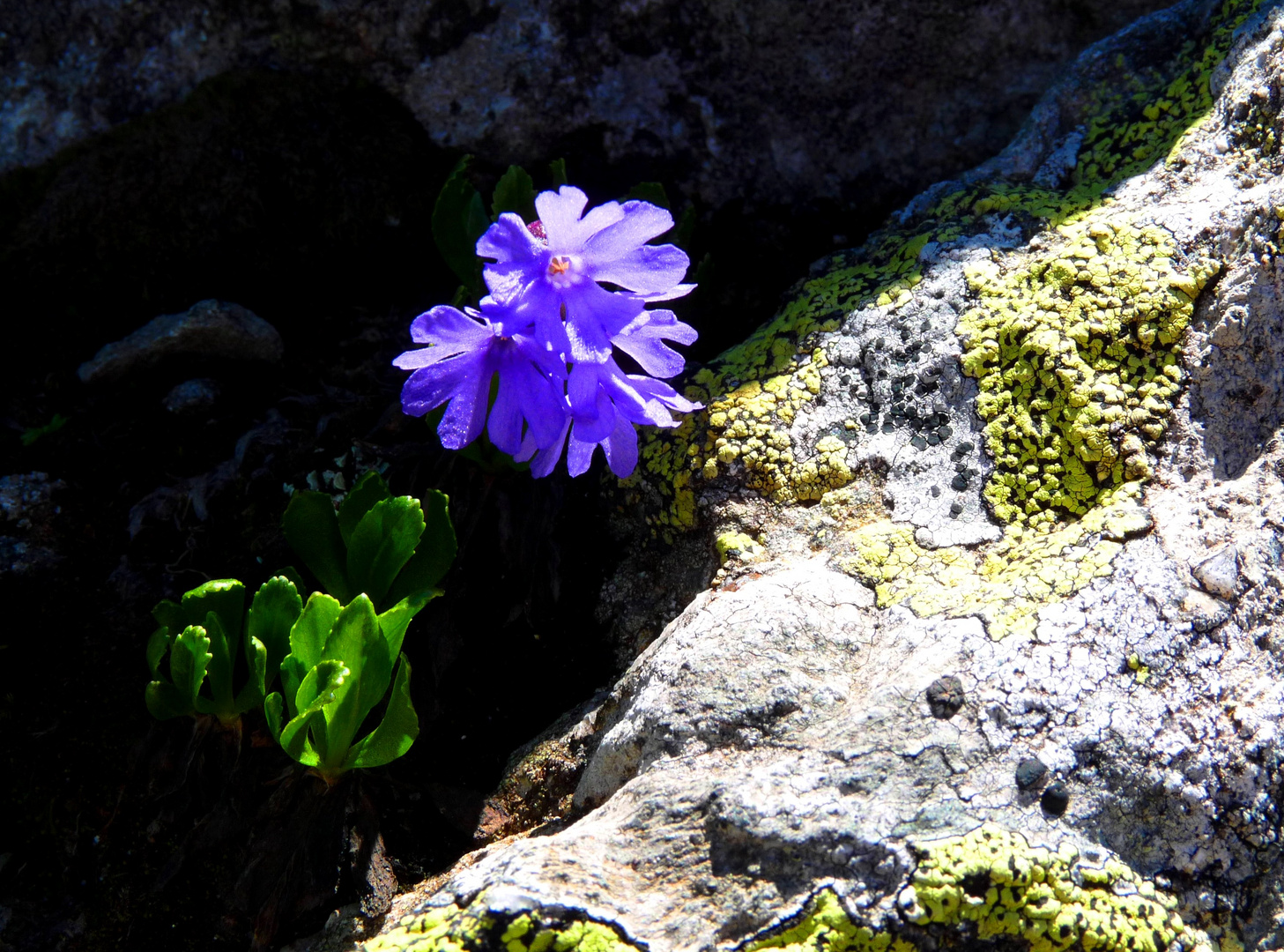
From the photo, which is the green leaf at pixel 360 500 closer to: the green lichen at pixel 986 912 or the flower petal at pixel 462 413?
the flower petal at pixel 462 413

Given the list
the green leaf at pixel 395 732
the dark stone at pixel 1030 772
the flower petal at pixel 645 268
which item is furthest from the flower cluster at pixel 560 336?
the dark stone at pixel 1030 772

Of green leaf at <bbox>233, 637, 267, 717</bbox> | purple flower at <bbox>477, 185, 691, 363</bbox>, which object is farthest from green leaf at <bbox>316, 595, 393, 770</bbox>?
purple flower at <bbox>477, 185, 691, 363</bbox>

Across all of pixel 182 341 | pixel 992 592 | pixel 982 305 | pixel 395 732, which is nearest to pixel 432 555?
pixel 395 732

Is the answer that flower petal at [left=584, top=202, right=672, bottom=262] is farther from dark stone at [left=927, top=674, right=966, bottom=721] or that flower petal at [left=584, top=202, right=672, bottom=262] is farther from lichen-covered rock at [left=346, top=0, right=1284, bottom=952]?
dark stone at [left=927, top=674, right=966, bottom=721]

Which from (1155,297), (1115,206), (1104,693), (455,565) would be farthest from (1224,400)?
(455,565)

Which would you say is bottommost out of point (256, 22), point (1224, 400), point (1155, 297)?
point (1224, 400)

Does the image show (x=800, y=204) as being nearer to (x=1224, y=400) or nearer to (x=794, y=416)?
(x=794, y=416)

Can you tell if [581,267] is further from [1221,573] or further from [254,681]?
[1221,573]
